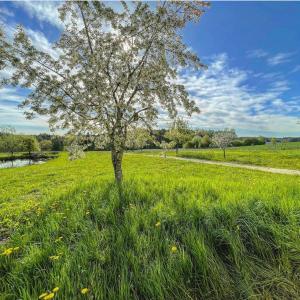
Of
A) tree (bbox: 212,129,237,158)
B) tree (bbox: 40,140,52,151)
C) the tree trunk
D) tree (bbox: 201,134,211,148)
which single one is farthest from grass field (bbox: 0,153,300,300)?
tree (bbox: 40,140,52,151)


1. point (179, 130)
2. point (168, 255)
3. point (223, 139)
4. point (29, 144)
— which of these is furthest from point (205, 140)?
point (168, 255)

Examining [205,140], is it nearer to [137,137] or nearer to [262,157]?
[262,157]

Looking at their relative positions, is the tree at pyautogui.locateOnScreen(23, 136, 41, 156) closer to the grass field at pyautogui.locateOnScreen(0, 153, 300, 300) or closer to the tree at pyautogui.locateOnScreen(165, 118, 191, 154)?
the tree at pyautogui.locateOnScreen(165, 118, 191, 154)

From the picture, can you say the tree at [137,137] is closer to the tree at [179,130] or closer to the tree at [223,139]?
the tree at [179,130]

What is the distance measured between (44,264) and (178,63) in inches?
238

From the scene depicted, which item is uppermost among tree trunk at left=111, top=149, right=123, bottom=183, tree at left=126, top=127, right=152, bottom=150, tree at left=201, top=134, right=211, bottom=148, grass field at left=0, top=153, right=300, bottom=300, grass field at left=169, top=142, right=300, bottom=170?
tree at left=126, top=127, right=152, bottom=150

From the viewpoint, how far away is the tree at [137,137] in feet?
23.1

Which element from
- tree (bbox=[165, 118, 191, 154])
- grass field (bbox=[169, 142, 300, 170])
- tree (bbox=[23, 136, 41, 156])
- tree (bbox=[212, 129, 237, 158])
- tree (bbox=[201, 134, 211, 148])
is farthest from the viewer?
tree (bbox=[23, 136, 41, 156])

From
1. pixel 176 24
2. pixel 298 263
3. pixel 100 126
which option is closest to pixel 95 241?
pixel 298 263

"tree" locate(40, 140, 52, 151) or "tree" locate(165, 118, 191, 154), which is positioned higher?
"tree" locate(165, 118, 191, 154)

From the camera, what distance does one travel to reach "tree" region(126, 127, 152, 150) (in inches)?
277

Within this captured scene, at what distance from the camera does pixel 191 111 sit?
6508 mm

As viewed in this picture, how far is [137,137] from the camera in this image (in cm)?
716

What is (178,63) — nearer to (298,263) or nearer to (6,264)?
(298,263)
